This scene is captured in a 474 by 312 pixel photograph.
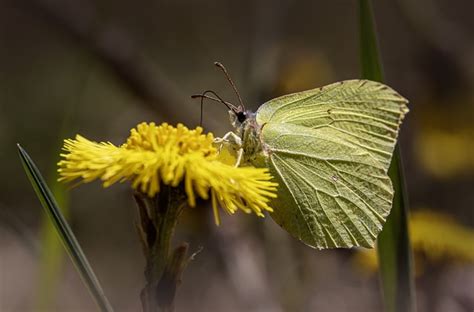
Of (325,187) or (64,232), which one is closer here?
(64,232)

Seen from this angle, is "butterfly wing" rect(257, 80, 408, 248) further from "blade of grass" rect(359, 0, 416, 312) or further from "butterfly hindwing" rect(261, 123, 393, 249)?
"blade of grass" rect(359, 0, 416, 312)

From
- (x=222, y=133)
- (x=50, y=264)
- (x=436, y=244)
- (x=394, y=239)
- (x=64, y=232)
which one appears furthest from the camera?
(x=222, y=133)

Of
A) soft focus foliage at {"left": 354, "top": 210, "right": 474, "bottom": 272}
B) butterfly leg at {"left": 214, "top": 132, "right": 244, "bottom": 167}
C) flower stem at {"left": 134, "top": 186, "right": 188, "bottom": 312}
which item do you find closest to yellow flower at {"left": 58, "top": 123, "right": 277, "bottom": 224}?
flower stem at {"left": 134, "top": 186, "right": 188, "bottom": 312}

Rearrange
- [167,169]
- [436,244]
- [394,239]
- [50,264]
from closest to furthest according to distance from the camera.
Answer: [167,169], [394,239], [50,264], [436,244]

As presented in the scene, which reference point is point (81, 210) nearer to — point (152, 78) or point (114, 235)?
point (114, 235)

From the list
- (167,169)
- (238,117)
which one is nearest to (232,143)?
(238,117)

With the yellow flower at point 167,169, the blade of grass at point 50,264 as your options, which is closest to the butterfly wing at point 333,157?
the yellow flower at point 167,169

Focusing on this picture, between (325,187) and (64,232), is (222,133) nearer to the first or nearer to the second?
(325,187)

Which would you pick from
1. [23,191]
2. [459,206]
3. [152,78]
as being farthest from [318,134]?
[23,191]
